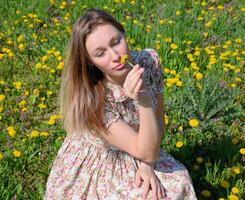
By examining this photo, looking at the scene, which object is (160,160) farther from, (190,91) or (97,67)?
(190,91)

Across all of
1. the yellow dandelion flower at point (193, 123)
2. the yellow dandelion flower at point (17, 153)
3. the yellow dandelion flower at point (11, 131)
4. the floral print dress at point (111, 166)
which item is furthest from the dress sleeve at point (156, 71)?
the yellow dandelion flower at point (11, 131)

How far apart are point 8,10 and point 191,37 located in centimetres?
201

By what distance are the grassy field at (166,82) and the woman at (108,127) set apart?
0.40m

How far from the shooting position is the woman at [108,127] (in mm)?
2133

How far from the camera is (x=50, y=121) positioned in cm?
329

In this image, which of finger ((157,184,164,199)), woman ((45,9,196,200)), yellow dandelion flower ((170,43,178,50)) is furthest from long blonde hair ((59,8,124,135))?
yellow dandelion flower ((170,43,178,50))

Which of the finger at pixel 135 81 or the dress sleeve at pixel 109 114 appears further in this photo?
the dress sleeve at pixel 109 114

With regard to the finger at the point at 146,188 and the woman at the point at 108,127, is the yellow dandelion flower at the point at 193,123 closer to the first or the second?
the woman at the point at 108,127

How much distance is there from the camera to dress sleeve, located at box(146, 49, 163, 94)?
2533 millimetres

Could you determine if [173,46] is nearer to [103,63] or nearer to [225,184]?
[225,184]

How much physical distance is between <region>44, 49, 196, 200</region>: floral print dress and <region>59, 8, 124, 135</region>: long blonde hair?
54 mm

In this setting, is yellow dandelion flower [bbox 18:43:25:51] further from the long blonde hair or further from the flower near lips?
the flower near lips

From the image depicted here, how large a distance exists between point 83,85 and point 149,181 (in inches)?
22.6

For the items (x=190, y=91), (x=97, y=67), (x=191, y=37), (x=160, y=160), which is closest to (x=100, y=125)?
(x=97, y=67)
